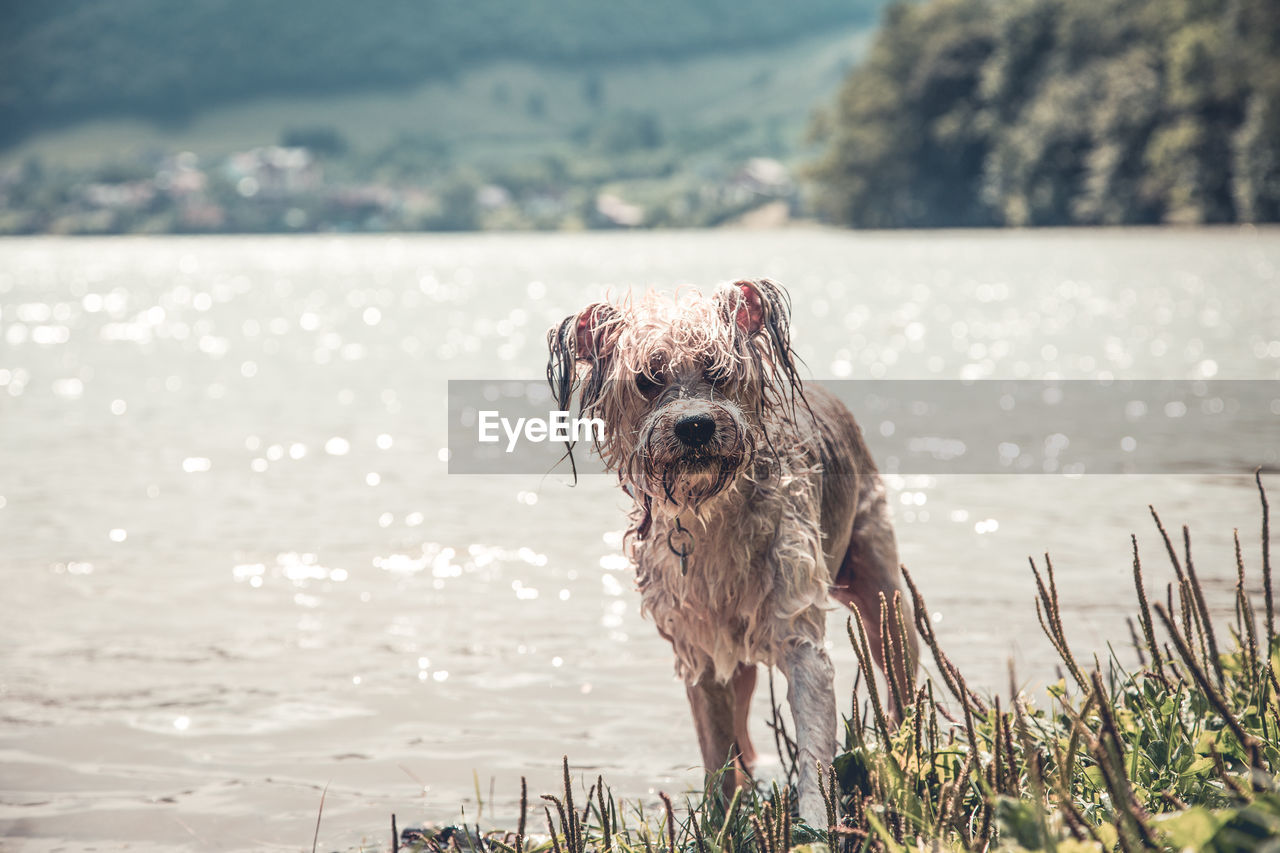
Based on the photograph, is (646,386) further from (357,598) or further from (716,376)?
(357,598)

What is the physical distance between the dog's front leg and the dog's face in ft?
2.46

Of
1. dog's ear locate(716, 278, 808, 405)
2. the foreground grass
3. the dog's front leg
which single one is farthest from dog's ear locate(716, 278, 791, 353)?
the dog's front leg

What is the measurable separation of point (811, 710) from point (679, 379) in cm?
136

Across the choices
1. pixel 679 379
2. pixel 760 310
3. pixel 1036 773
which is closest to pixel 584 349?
pixel 679 379

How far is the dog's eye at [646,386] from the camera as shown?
4941 mm

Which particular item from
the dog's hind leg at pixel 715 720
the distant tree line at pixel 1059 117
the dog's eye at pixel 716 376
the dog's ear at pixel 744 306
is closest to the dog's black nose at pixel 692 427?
the dog's eye at pixel 716 376

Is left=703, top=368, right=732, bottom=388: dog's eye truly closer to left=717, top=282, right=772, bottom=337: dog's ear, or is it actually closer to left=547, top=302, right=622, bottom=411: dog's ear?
left=717, top=282, right=772, bottom=337: dog's ear

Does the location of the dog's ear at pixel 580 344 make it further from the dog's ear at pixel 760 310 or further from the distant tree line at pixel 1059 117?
the distant tree line at pixel 1059 117

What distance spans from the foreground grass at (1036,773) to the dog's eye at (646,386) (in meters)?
1.18

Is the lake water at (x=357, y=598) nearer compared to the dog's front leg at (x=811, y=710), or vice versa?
the dog's front leg at (x=811, y=710)

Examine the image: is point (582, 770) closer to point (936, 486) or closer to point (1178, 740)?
point (1178, 740)

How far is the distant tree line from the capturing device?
3083 inches

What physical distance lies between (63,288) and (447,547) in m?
78.7

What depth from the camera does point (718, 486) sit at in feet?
16.3
